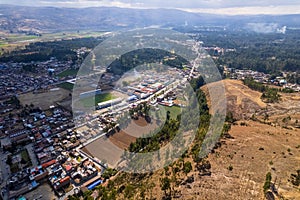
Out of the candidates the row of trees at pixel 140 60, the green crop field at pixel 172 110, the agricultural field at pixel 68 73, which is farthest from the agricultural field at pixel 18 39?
the green crop field at pixel 172 110

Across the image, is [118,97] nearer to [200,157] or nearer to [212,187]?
[200,157]

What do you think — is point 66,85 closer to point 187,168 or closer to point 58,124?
point 58,124

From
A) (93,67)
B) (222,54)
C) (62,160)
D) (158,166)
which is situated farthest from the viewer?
(222,54)

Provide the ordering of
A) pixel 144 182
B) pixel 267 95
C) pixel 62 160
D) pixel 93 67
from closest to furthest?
pixel 144 182 < pixel 62 160 < pixel 267 95 < pixel 93 67

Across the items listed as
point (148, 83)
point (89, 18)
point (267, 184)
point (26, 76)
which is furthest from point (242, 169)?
point (89, 18)

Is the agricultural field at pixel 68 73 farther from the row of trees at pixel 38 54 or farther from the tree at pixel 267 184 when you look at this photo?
the tree at pixel 267 184

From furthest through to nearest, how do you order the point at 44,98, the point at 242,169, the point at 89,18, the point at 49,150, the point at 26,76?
the point at 89,18 < the point at 26,76 < the point at 44,98 < the point at 49,150 < the point at 242,169

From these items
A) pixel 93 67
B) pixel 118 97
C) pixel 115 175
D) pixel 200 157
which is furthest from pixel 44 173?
pixel 93 67

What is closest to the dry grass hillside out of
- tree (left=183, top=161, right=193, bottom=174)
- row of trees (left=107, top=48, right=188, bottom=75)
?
tree (left=183, top=161, right=193, bottom=174)
